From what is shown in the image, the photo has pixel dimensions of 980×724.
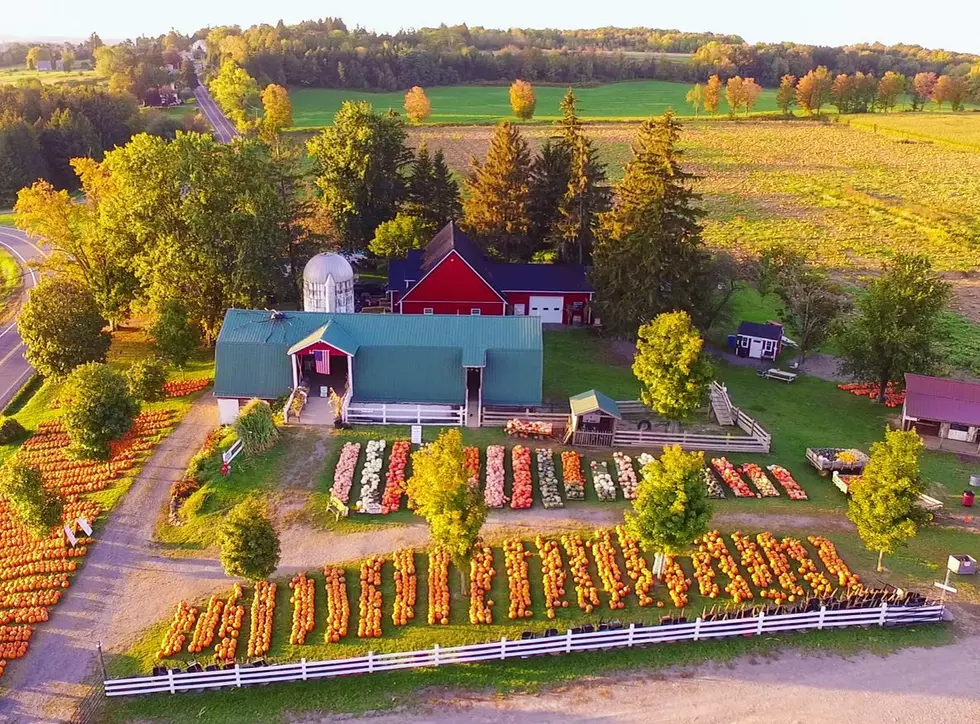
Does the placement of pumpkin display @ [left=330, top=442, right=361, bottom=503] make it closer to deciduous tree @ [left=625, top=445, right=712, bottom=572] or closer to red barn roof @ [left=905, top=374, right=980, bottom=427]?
deciduous tree @ [left=625, top=445, right=712, bottom=572]

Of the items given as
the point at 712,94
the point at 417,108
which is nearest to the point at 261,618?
the point at 417,108

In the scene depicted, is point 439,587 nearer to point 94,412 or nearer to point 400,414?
point 400,414

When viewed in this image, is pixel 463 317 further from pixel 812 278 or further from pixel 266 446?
pixel 812 278

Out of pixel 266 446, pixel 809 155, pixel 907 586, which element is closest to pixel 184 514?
pixel 266 446

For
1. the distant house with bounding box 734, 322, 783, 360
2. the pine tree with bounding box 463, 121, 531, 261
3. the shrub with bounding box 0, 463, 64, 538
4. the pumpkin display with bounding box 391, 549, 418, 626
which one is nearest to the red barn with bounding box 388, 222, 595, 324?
the pine tree with bounding box 463, 121, 531, 261

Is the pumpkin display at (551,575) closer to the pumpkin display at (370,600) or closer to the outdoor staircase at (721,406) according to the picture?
the pumpkin display at (370,600)

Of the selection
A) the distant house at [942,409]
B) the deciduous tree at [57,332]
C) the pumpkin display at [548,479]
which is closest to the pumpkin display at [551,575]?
the pumpkin display at [548,479]
